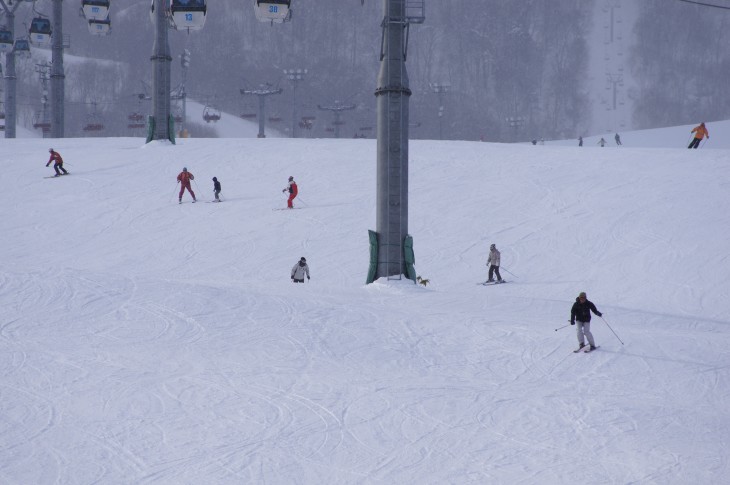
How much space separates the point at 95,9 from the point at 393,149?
22547mm

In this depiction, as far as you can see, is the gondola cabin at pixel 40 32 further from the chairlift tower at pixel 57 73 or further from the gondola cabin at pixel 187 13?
the gondola cabin at pixel 187 13

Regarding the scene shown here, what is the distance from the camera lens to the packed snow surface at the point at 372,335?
8047 millimetres

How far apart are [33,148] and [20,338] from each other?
987 inches

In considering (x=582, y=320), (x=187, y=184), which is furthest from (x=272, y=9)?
(x=582, y=320)

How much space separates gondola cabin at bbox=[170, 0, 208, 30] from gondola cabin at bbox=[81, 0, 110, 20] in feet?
38.4

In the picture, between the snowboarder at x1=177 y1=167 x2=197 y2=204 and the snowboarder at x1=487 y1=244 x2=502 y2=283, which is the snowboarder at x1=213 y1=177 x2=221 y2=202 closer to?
the snowboarder at x1=177 y1=167 x2=197 y2=204

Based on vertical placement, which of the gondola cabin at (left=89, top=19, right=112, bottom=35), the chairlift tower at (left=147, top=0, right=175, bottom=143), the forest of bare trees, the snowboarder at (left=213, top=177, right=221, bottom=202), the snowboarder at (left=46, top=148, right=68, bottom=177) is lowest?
the snowboarder at (left=213, top=177, right=221, bottom=202)

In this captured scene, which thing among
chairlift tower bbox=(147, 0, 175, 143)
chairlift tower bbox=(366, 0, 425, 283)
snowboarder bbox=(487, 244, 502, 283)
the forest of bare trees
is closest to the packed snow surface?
snowboarder bbox=(487, 244, 502, 283)

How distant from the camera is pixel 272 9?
2108 centimetres

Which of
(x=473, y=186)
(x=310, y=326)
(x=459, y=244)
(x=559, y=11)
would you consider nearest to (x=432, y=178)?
(x=473, y=186)

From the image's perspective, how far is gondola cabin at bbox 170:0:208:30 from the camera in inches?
973

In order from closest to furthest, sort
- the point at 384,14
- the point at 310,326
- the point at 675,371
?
the point at 675,371, the point at 310,326, the point at 384,14

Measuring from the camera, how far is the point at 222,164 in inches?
1200

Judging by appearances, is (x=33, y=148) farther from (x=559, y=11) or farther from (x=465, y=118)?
(x=559, y=11)
